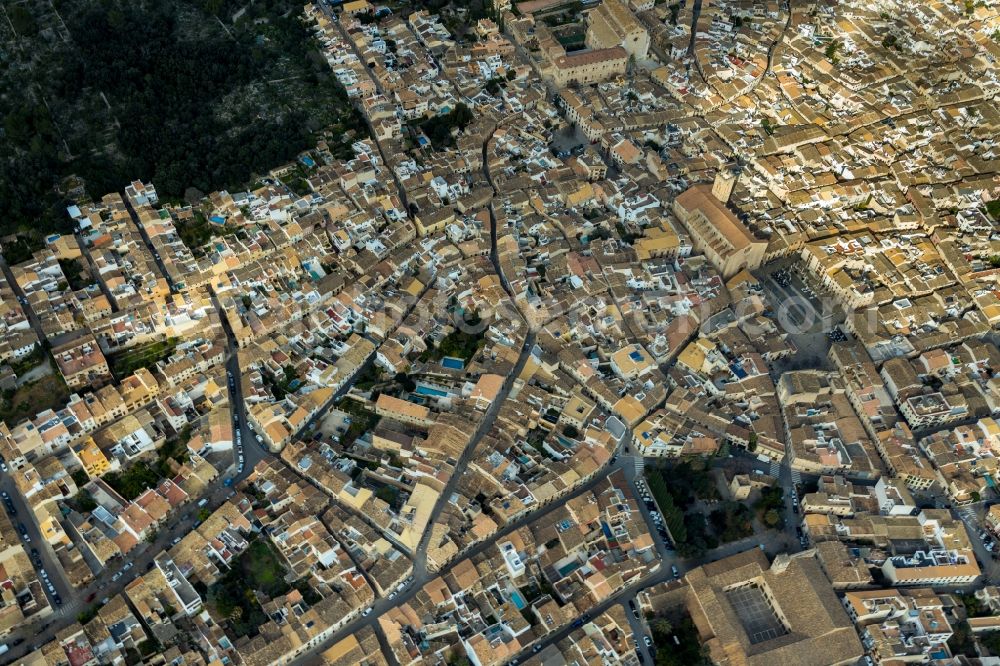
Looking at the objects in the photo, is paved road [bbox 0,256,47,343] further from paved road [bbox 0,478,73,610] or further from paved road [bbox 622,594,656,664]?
paved road [bbox 622,594,656,664]

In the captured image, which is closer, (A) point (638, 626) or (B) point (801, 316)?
(A) point (638, 626)

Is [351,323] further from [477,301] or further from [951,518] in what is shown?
[951,518]

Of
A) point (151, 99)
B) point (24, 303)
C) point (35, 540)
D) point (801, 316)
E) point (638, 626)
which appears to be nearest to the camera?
point (638, 626)

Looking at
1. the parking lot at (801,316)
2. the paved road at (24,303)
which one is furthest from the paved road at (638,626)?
the paved road at (24,303)

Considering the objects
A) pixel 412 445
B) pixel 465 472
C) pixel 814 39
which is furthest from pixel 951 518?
pixel 814 39

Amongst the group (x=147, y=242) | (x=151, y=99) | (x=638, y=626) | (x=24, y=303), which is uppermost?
(x=151, y=99)

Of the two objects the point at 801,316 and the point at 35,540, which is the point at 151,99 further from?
the point at 801,316

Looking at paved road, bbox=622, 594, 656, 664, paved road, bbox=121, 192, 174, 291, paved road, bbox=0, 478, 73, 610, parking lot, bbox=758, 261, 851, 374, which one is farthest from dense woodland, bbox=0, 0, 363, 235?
paved road, bbox=622, 594, 656, 664

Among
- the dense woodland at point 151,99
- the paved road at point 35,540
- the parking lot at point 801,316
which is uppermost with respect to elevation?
the dense woodland at point 151,99

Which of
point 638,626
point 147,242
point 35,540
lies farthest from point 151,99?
point 638,626

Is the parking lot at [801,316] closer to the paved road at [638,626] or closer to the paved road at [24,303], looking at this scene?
the paved road at [638,626]
